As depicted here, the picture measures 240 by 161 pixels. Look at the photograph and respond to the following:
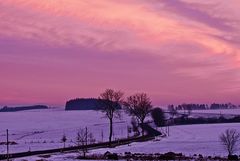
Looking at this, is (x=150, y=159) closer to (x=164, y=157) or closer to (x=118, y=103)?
(x=164, y=157)

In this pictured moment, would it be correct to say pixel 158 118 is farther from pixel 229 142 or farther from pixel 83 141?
pixel 229 142

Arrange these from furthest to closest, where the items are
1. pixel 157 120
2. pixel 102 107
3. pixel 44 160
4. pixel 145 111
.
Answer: pixel 157 120
pixel 145 111
pixel 102 107
pixel 44 160

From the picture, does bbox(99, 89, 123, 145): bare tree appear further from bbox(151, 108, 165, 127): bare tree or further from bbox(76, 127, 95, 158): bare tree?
bbox(151, 108, 165, 127): bare tree

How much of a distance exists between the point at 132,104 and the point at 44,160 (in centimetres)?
8712

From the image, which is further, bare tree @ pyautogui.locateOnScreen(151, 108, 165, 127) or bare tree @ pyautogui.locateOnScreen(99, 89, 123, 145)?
bare tree @ pyautogui.locateOnScreen(151, 108, 165, 127)

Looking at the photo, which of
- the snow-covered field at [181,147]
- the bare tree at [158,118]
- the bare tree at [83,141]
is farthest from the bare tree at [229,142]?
the bare tree at [158,118]

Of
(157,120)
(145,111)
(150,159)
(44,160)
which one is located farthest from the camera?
(157,120)

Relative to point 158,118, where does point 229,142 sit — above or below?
below

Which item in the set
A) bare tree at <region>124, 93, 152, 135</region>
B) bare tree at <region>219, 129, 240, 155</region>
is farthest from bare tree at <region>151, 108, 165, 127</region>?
bare tree at <region>219, 129, 240, 155</region>

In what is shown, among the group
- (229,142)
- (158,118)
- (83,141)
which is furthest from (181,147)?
(158,118)

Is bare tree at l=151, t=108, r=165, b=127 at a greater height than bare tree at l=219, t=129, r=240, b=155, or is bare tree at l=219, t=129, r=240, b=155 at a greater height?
bare tree at l=151, t=108, r=165, b=127

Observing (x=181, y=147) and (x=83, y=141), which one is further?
(x=181, y=147)

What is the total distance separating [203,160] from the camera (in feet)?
165

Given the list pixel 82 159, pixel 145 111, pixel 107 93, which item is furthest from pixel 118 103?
pixel 82 159
